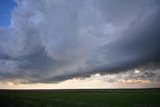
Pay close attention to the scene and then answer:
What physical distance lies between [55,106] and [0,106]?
8.14 meters

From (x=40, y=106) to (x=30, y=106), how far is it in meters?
1.78

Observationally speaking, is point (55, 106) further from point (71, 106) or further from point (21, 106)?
point (21, 106)

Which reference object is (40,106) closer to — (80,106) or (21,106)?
(21,106)

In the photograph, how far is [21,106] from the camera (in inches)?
1404

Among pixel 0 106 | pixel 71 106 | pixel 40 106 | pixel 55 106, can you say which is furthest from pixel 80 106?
pixel 0 106

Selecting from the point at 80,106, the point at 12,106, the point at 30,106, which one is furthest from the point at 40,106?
the point at 80,106

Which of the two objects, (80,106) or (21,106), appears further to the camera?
(21,106)

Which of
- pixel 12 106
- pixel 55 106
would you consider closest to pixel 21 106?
pixel 12 106

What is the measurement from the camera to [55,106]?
3378 centimetres

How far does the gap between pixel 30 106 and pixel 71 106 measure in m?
7.35

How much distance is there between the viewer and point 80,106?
33250 mm

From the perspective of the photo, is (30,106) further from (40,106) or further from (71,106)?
(71,106)

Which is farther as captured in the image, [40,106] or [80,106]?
[40,106]

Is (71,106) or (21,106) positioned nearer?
(71,106)
